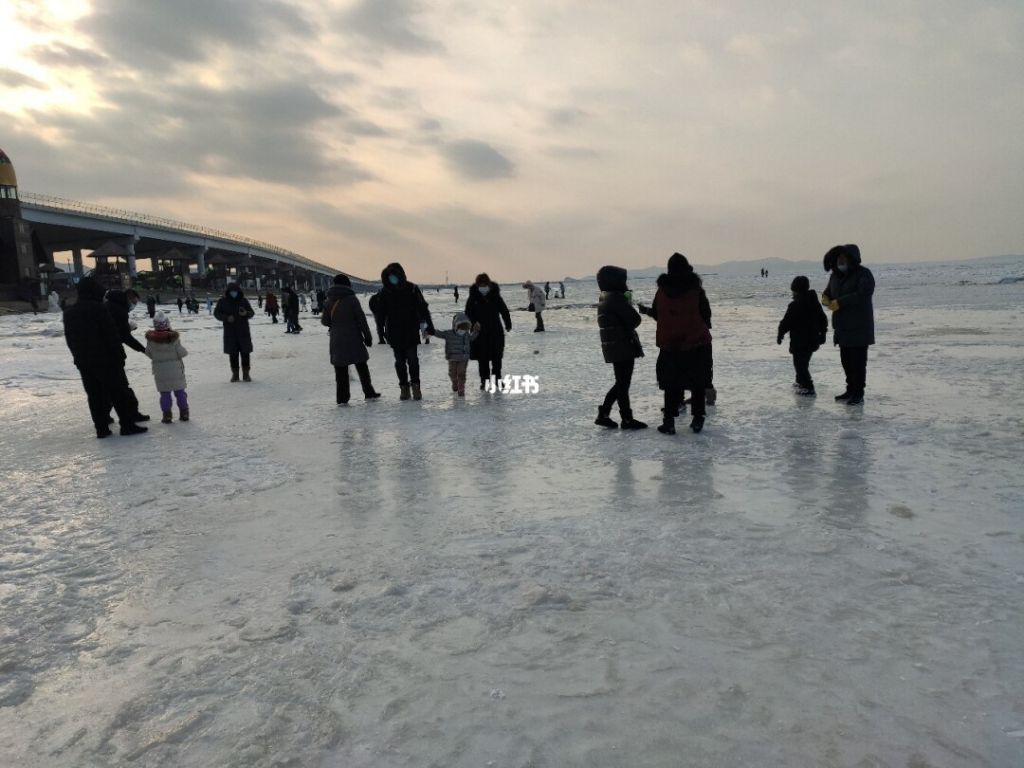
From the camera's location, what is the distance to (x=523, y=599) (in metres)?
2.80

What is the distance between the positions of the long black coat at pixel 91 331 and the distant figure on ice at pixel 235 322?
9.82 feet

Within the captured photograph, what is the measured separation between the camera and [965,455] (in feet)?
16.3

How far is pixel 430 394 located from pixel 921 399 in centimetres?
634

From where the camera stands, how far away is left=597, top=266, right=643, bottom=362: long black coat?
251 inches

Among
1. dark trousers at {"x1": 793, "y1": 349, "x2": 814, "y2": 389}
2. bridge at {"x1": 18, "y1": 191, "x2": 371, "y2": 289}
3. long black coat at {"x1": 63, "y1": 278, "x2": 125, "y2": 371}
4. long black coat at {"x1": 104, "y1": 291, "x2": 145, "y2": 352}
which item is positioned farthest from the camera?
bridge at {"x1": 18, "y1": 191, "x2": 371, "y2": 289}

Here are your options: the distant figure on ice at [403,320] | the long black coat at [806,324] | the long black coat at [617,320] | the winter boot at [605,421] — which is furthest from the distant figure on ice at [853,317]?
the distant figure on ice at [403,320]

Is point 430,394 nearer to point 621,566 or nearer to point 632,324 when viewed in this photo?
point 632,324

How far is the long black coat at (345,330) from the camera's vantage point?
812 cm

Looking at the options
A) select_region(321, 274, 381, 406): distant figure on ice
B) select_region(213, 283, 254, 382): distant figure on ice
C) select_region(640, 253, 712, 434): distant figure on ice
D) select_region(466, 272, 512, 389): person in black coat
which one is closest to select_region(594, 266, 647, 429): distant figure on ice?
select_region(640, 253, 712, 434): distant figure on ice

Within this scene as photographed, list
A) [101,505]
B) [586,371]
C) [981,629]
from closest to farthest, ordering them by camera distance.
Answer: [981,629]
[101,505]
[586,371]

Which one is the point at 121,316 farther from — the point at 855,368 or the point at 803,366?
the point at 855,368

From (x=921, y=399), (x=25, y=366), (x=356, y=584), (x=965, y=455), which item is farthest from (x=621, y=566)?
(x=25, y=366)

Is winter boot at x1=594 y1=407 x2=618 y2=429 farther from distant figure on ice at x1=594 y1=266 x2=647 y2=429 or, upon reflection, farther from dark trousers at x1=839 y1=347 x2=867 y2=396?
dark trousers at x1=839 y1=347 x2=867 y2=396

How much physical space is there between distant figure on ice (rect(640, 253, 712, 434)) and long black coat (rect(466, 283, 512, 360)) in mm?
2889
